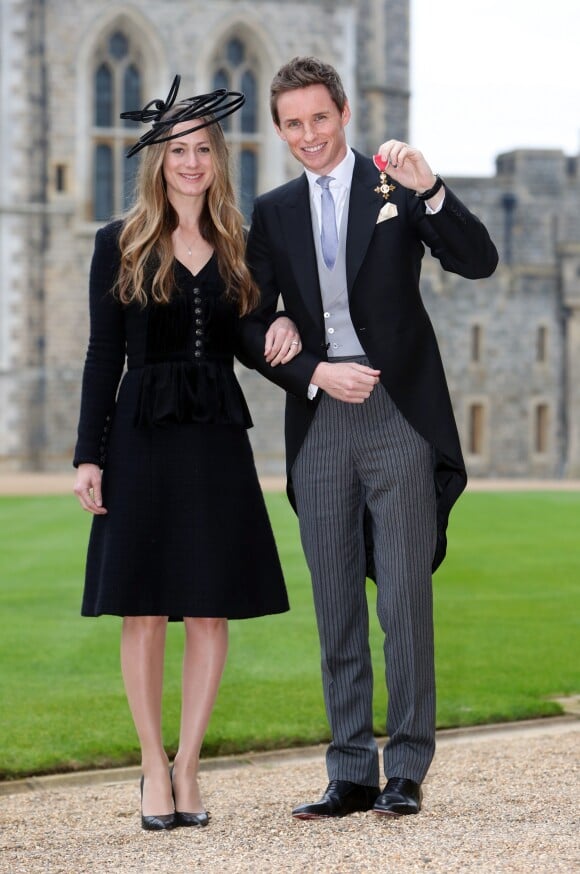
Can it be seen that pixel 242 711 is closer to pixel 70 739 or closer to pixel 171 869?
pixel 70 739

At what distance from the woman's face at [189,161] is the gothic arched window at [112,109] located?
19.7 m

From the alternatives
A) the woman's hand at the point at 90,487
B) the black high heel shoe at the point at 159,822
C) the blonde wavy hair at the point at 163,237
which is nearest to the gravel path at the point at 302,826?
the black high heel shoe at the point at 159,822

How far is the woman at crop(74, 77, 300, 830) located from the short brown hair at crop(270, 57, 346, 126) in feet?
0.65

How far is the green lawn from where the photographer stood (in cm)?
532

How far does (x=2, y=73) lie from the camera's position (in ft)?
76.5

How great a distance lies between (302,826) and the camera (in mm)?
3883

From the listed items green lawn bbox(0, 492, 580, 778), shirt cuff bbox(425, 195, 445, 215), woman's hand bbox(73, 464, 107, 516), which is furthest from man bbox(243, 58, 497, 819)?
green lawn bbox(0, 492, 580, 778)

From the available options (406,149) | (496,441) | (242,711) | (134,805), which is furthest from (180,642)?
(496,441)

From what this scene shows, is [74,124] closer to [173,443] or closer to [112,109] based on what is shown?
[112,109]

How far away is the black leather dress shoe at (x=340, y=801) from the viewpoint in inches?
155

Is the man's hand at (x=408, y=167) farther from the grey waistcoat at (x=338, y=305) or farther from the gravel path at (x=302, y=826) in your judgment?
the gravel path at (x=302, y=826)

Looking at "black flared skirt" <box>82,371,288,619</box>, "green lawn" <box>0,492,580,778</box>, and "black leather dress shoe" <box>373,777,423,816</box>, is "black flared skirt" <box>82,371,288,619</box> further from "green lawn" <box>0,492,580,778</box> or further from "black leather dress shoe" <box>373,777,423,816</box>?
"green lawn" <box>0,492,580,778</box>

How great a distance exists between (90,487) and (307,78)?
1290mm

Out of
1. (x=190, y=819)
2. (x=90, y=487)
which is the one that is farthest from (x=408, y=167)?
(x=190, y=819)
